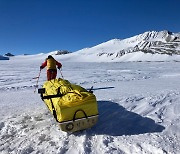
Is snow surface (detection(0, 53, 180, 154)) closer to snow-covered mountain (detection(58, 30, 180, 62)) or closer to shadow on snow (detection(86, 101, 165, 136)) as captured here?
shadow on snow (detection(86, 101, 165, 136))

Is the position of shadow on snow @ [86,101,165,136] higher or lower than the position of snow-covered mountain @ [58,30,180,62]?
lower

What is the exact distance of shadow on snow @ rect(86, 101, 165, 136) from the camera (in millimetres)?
5383

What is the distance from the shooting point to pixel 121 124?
587 centimetres

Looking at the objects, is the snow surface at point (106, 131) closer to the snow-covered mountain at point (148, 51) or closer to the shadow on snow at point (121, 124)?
the shadow on snow at point (121, 124)

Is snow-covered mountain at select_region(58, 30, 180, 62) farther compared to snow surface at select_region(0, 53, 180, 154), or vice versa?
snow-covered mountain at select_region(58, 30, 180, 62)

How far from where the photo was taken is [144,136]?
5.06 metres

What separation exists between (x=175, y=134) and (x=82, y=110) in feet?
6.92

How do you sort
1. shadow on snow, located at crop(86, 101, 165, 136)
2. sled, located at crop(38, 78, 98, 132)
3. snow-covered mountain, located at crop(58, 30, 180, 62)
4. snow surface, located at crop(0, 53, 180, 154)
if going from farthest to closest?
1. snow-covered mountain, located at crop(58, 30, 180, 62)
2. shadow on snow, located at crop(86, 101, 165, 136)
3. sled, located at crop(38, 78, 98, 132)
4. snow surface, located at crop(0, 53, 180, 154)

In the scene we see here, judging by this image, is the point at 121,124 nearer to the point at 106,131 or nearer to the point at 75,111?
the point at 106,131

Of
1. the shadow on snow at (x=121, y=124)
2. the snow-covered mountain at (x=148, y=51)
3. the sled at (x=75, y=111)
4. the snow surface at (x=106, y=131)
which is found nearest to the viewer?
the snow surface at (x=106, y=131)

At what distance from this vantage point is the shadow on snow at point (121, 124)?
5.38 meters

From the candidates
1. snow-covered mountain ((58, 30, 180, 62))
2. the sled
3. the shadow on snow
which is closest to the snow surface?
the shadow on snow

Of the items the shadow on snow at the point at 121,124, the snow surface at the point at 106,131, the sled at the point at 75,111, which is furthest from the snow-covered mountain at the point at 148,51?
the sled at the point at 75,111

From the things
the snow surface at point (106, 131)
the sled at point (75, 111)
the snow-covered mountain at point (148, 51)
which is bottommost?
the snow surface at point (106, 131)
